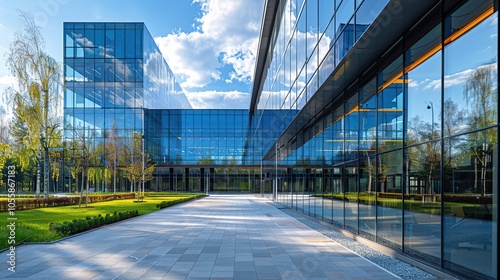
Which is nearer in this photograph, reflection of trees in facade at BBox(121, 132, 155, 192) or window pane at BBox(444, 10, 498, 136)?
window pane at BBox(444, 10, 498, 136)

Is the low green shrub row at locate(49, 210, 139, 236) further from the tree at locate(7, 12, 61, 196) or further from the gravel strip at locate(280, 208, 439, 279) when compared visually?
the tree at locate(7, 12, 61, 196)

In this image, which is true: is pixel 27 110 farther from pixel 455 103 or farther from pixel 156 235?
pixel 455 103

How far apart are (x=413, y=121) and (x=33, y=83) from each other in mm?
33446

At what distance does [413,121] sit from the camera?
9.92 metres

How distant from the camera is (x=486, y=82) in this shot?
705 cm

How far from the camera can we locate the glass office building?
731 centimetres

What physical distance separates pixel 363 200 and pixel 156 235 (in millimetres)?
8201

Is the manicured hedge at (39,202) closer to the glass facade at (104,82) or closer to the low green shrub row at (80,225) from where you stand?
the low green shrub row at (80,225)

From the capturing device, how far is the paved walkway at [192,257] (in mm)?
8406

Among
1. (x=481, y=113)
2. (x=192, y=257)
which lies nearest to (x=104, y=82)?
(x=192, y=257)

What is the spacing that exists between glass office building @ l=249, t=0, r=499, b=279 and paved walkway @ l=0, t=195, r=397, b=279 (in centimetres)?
180

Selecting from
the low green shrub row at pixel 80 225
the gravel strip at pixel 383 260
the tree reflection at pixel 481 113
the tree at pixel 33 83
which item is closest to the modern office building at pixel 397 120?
the tree reflection at pixel 481 113

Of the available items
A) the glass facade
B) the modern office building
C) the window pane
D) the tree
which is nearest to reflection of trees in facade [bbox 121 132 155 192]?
the glass facade

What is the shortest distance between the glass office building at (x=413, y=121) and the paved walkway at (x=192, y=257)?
70.9 inches
